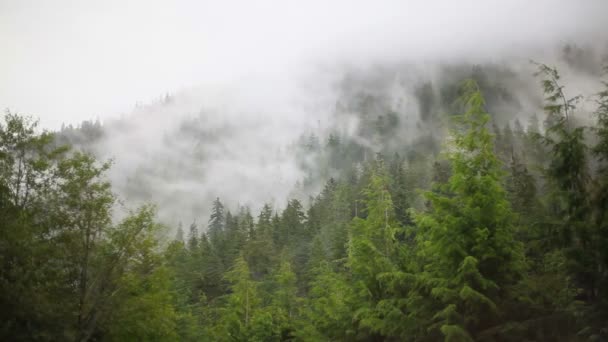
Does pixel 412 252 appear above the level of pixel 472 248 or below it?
above

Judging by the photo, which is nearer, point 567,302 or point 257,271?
point 567,302

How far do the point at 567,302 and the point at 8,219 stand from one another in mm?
23181

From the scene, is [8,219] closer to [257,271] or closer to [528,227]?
[528,227]

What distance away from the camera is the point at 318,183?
593 ft

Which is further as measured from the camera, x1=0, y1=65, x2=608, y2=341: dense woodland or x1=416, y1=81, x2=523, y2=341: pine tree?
x1=416, y1=81, x2=523, y2=341: pine tree

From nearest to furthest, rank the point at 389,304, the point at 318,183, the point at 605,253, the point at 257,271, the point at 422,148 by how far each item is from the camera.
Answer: the point at 605,253, the point at 389,304, the point at 257,271, the point at 422,148, the point at 318,183

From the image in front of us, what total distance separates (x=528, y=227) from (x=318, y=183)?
545ft

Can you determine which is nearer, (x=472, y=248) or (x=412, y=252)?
(x=472, y=248)

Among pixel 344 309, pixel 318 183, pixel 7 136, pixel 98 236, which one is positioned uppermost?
pixel 318 183

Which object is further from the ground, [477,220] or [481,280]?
[477,220]

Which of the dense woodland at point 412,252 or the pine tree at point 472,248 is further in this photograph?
the pine tree at point 472,248

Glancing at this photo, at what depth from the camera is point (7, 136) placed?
68.9 ft

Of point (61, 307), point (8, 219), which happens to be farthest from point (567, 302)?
point (8, 219)

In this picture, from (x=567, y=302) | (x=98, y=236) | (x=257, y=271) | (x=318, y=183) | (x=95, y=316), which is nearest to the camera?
(x=567, y=302)
